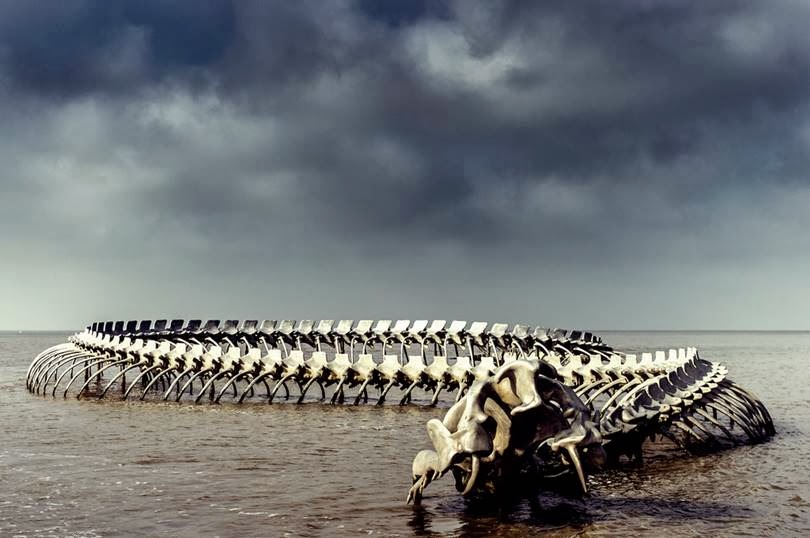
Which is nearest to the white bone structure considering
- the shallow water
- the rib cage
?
the rib cage

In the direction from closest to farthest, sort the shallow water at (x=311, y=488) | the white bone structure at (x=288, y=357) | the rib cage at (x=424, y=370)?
the shallow water at (x=311, y=488)
the rib cage at (x=424, y=370)
the white bone structure at (x=288, y=357)

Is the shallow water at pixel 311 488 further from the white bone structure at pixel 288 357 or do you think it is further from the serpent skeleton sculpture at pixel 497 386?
the white bone structure at pixel 288 357

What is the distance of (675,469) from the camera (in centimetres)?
1122

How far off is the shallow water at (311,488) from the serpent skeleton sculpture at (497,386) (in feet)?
1.73

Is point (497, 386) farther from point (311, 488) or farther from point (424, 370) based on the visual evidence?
point (424, 370)

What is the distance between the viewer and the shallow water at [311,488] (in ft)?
26.5

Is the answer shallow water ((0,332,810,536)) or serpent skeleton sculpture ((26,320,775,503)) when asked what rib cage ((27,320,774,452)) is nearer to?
serpent skeleton sculpture ((26,320,775,503))

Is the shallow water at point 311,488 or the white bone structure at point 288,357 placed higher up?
the white bone structure at point 288,357

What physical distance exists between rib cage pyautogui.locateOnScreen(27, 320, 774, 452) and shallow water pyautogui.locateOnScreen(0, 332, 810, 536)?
82cm

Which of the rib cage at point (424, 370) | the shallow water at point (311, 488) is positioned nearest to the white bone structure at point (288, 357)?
the rib cage at point (424, 370)

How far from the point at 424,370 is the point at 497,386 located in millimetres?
11148

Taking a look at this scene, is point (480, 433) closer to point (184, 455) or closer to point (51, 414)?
point (184, 455)

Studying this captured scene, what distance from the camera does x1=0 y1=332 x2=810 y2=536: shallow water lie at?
8.07m

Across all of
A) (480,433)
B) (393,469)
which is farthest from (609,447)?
(480,433)
